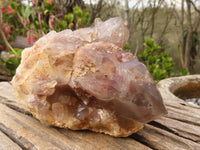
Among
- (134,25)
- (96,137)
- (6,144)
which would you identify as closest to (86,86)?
(96,137)

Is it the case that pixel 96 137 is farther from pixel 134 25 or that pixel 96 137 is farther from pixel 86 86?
pixel 134 25

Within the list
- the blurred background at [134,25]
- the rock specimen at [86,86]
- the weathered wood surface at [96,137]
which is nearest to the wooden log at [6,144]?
the weathered wood surface at [96,137]

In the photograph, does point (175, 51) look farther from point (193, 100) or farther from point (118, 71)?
point (118, 71)

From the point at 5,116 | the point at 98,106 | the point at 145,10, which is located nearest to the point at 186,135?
the point at 98,106

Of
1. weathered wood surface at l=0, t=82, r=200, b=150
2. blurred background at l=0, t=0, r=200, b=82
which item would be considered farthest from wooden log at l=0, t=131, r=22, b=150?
blurred background at l=0, t=0, r=200, b=82

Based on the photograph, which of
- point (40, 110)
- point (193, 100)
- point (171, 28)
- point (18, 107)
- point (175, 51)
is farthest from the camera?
point (175, 51)

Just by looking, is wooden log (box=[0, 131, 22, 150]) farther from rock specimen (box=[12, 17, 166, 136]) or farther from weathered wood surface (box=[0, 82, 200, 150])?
rock specimen (box=[12, 17, 166, 136])

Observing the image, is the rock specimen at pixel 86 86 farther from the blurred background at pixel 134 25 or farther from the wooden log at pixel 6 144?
the blurred background at pixel 134 25
